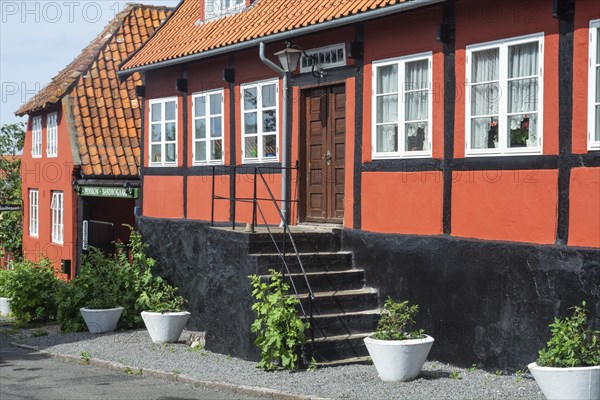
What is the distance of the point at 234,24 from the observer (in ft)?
55.1

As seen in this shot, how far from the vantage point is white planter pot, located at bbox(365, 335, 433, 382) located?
1093cm

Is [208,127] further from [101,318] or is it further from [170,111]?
[101,318]

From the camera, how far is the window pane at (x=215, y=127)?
17031 mm

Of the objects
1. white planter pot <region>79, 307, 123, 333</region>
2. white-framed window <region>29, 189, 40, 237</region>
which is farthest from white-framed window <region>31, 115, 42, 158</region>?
white planter pot <region>79, 307, 123, 333</region>

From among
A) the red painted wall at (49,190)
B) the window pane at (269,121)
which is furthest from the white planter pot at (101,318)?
the red painted wall at (49,190)

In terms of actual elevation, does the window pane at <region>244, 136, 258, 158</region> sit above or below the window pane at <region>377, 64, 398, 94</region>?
below

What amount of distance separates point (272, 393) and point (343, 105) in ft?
16.9

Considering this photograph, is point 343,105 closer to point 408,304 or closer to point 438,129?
point 438,129

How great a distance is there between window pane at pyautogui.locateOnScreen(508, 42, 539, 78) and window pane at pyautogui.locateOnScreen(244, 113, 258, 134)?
5.82m

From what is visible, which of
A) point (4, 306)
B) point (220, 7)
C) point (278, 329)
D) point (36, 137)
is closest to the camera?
point (278, 329)

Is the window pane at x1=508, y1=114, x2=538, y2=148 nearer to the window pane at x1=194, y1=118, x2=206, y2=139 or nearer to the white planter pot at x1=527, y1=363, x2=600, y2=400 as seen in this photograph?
the white planter pot at x1=527, y1=363, x2=600, y2=400

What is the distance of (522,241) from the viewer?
11.0 m

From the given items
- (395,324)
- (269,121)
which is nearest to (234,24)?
(269,121)

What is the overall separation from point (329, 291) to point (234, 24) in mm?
5899
